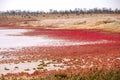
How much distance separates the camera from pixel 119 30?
213 ft

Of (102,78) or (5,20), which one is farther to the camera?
(5,20)

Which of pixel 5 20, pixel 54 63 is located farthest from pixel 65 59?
pixel 5 20

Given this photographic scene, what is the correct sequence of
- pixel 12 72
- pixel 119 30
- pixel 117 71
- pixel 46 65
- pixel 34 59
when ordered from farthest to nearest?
1. pixel 119 30
2. pixel 34 59
3. pixel 46 65
4. pixel 12 72
5. pixel 117 71

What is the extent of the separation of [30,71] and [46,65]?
2.40 meters

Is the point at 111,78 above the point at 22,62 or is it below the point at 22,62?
above

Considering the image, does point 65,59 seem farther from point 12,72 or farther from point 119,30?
point 119,30

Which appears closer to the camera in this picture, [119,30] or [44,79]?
[44,79]

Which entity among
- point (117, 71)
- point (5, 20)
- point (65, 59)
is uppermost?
point (117, 71)

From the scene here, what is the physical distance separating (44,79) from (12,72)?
25.5 feet

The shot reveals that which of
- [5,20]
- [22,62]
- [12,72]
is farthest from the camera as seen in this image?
[5,20]

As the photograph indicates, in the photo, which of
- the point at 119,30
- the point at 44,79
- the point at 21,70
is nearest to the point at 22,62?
the point at 21,70

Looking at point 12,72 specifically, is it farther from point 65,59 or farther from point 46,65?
point 65,59

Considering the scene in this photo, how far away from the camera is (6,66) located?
74.4ft

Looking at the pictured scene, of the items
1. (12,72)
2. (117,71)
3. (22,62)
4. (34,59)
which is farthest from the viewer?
(34,59)
